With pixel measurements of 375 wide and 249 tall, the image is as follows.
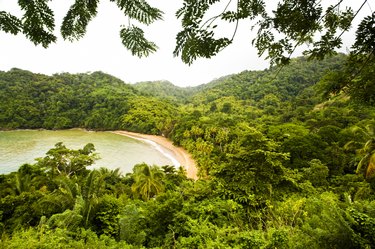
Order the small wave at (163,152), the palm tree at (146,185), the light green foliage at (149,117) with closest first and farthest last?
the palm tree at (146,185), the small wave at (163,152), the light green foliage at (149,117)

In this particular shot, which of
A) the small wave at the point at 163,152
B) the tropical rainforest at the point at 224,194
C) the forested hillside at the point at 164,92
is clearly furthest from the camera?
the forested hillside at the point at 164,92

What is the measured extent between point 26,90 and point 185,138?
→ 4896cm

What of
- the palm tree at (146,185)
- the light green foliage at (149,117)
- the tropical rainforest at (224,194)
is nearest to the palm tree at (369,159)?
the tropical rainforest at (224,194)

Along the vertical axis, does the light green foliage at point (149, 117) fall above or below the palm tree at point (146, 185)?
above

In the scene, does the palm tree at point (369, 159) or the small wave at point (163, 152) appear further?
the small wave at point (163, 152)

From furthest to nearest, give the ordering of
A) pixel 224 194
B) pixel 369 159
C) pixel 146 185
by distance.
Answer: pixel 146 185, pixel 369 159, pixel 224 194

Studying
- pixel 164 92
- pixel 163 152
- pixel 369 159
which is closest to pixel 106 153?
pixel 163 152

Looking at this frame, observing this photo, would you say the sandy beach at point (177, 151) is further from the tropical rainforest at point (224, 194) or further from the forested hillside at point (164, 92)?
the forested hillside at point (164, 92)

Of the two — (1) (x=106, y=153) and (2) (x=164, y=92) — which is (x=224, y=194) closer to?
(1) (x=106, y=153)

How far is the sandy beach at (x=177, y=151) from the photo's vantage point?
2213 cm

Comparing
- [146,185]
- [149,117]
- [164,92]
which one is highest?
[164,92]

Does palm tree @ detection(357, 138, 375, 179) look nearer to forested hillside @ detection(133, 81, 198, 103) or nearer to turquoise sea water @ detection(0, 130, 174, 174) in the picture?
turquoise sea water @ detection(0, 130, 174, 174)

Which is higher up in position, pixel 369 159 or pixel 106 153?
pixel 369 159

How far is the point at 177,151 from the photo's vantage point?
99.6 feet
